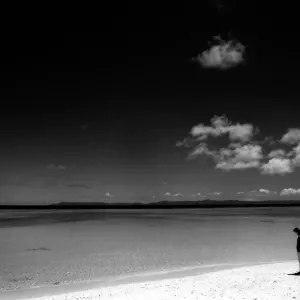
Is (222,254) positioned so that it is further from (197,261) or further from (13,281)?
(13,281)

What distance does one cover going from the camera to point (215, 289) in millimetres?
13180

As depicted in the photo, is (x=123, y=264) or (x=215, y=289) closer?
(x=215, y=289)

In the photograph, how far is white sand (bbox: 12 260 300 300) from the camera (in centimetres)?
1235

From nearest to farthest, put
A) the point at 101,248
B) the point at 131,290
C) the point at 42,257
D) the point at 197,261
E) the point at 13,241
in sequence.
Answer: the point at 131,290 < the point at 197,261 < the point at 42,257 < the point at 101,248 < the point at 13,241

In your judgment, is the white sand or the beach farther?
the beach

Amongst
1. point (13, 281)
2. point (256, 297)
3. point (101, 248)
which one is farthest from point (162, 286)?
point (101, 248)

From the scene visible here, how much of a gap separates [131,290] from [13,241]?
2590 centimetres

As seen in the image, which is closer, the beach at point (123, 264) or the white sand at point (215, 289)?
the white sand at point (215, 289)

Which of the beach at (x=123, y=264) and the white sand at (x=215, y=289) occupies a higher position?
the white sand at (x=215, y=289)

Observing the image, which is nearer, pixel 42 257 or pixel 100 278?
pixel 100 278

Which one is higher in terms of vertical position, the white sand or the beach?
the white sand

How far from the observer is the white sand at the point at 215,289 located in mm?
12352

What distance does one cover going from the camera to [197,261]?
928 inches

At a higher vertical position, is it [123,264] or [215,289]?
[215,289]
